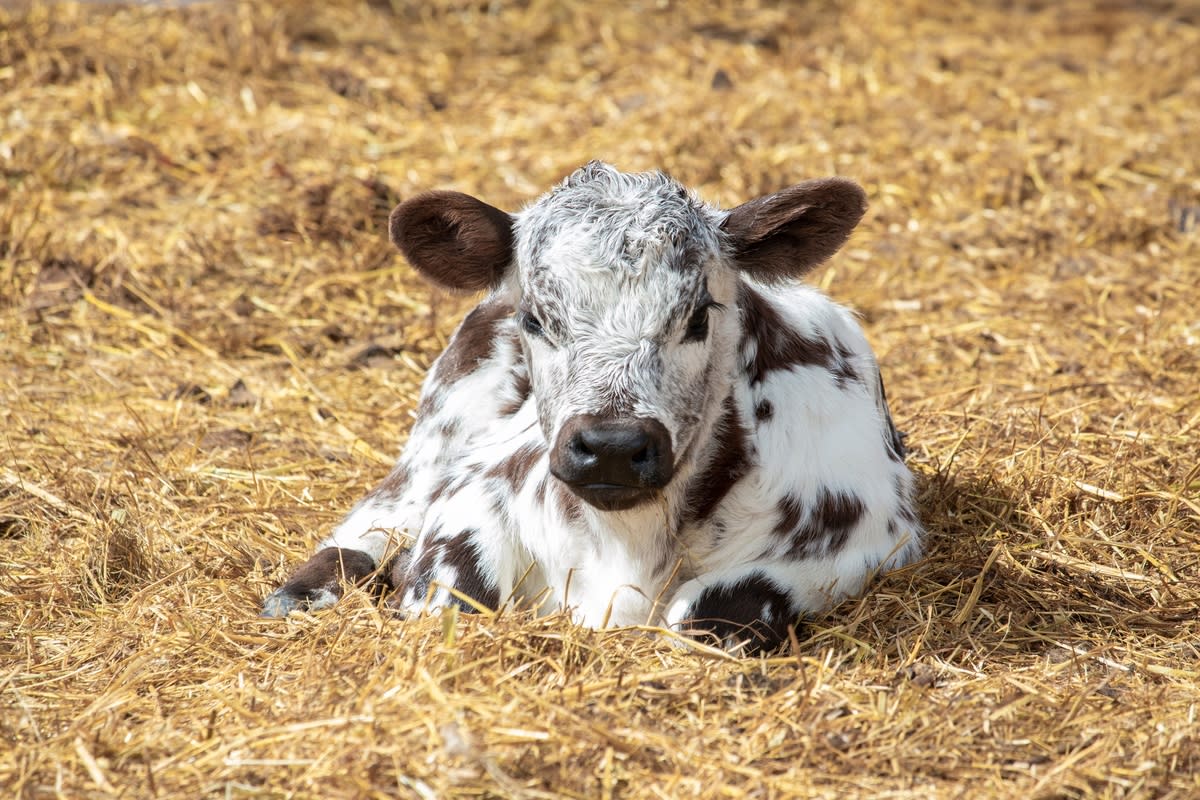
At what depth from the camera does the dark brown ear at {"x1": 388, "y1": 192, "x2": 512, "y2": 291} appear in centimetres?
414

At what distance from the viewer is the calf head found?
3.60 m

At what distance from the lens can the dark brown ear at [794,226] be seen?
4.09 metres

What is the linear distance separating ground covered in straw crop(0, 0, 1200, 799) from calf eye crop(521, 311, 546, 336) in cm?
83

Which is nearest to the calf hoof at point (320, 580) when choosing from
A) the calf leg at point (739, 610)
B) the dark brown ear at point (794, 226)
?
the calf leg at point (739, 610)

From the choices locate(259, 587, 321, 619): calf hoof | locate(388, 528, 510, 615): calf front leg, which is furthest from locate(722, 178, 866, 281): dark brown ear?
locate(259, 587, 321, 619): calf hoof

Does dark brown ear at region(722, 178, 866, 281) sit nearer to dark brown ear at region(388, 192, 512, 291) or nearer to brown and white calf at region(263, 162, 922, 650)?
brown and white calf at region(263, 162, 922, 650)

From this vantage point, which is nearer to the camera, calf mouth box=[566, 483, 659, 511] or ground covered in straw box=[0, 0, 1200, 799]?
ground covered in straw box=[0, 0, 1200, 799]

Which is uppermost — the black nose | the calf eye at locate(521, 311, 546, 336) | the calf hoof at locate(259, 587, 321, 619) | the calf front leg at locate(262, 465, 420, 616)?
the calf eye at locate(521, 311, 546, 336)

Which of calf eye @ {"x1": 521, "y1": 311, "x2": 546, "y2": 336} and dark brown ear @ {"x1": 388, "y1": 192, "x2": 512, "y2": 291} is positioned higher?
dark brown ear @ {"x1": 388, "y1": 192, "x2": 512, "y2": 291}

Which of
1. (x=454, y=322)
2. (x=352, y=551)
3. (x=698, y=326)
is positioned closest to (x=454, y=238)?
(x=698, y=326)

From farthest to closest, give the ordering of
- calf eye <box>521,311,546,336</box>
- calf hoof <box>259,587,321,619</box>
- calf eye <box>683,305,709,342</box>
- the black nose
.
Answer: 1. calf hoof <box>259,587,321,619</box>
2. calf eye <box>521,311,546,336</box>
3. calf eye <box>683,305,709,342</box>
4. the black nose

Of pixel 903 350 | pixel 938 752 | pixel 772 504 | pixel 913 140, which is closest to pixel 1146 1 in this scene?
pixel 913 140

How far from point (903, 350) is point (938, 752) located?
152 inches

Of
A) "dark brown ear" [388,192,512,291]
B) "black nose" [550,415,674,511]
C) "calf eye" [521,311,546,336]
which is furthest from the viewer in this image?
"dark brown ear" [388,192,512,291]
